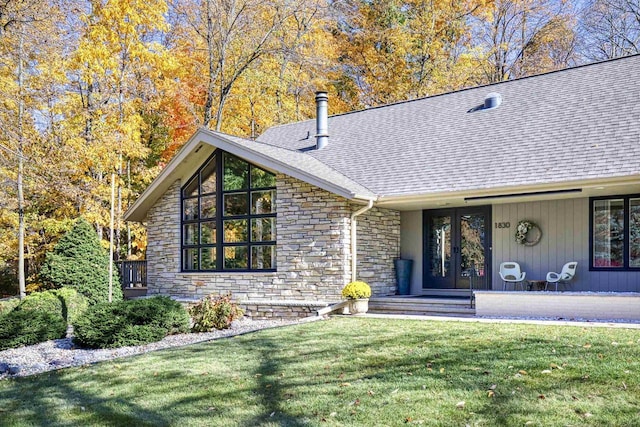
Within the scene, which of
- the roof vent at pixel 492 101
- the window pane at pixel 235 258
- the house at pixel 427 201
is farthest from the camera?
the roof vent at pixel 492 101

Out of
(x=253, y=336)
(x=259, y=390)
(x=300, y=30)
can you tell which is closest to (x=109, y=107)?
(x=300, y=30)

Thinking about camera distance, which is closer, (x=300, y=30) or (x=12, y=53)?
(x=12, y=53)

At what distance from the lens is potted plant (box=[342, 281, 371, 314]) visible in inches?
407

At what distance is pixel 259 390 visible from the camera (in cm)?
538

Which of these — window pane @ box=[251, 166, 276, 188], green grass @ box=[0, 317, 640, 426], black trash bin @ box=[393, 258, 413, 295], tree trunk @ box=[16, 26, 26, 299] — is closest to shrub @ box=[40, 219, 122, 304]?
tree trunk @ box=[16, 26, 26, 299]

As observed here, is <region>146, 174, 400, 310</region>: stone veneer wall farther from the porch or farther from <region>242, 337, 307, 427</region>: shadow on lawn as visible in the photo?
<region>242, 337, 307, 427</region>: shadow on lawn

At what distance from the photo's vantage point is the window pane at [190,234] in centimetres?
1338

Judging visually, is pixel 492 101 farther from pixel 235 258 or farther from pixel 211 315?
pixel 211 315

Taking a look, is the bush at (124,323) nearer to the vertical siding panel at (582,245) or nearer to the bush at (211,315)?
the bush at (211,315)

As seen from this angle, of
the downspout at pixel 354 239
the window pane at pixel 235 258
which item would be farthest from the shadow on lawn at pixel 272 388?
the window pane at pixel 235 258

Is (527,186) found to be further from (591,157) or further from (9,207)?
(9,207)

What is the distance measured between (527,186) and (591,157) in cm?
121

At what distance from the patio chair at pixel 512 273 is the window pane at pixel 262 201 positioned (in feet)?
15.7

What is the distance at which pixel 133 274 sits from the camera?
49.8 ft
